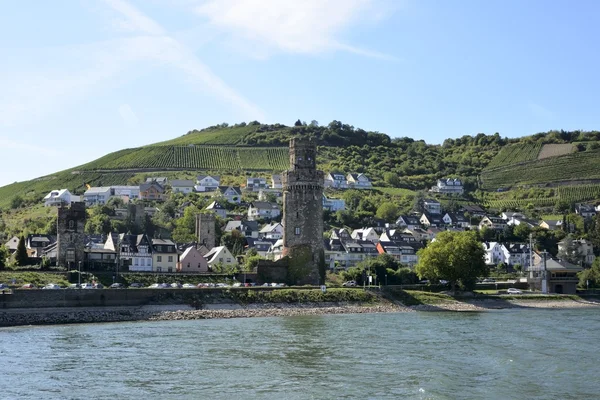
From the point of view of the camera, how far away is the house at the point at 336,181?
152875 mm

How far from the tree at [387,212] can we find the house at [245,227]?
85.5ft

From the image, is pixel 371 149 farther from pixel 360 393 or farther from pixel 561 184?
pixel 360 393

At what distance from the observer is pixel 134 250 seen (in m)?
75.0

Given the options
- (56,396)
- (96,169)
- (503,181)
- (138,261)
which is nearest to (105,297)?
(138,261)

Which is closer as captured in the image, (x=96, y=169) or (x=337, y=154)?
(x=96, y=169)

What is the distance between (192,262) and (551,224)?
68434 mm

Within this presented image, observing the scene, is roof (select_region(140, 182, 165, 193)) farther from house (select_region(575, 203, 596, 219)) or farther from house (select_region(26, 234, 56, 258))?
house (select_region(575, 203, 596, 219))

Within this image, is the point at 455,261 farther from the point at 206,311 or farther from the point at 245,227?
the point at 245,227

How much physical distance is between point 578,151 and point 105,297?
137468 mm

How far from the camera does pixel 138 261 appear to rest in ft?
244

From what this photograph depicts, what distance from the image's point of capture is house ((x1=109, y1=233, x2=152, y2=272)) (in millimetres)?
73688

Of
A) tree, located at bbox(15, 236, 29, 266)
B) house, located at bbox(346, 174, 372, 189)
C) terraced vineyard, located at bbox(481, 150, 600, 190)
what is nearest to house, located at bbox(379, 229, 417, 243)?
house, located at bbox(346, 174, 372, 189)

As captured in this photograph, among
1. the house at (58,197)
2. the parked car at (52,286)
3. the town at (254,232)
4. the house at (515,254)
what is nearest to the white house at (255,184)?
the town at (254,232)

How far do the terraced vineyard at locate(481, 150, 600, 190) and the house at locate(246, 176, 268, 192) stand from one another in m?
50.3
